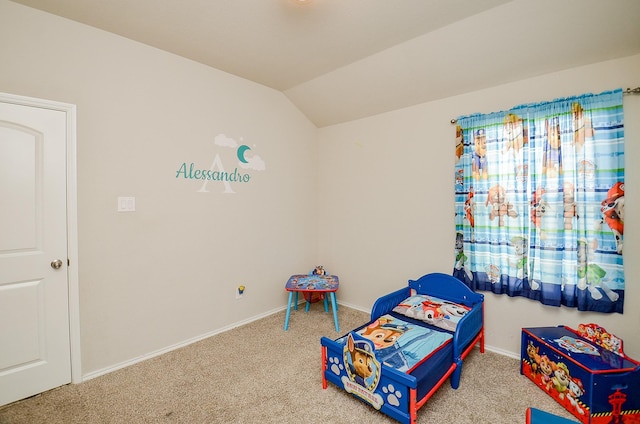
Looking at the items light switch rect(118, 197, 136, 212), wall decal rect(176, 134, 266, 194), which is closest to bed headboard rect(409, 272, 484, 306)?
wall decal rect(176, 134, 266, 194)

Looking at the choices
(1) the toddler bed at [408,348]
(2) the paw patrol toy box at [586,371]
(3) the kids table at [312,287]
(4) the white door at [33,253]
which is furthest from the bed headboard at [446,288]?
(4) the white door at [33,253]

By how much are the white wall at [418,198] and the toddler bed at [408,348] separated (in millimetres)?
326

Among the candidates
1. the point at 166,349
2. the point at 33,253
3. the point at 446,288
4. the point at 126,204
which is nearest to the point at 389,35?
the point at 446,288

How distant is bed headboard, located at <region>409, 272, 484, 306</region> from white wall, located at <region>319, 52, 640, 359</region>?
0.59 ft

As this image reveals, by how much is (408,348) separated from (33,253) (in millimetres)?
2730

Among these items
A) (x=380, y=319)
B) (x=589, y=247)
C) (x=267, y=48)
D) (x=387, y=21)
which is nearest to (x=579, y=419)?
(x=589, y=247)

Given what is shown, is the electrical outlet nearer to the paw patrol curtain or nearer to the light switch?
the light switch

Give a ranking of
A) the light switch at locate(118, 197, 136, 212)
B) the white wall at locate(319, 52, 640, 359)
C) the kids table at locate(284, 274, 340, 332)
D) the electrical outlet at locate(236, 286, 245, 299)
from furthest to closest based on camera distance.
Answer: the electrical outlet at locate(236, 286, 245, 299) < the kids table at locate(284, 274, 340, 332) < the light switch at locate(118, 197, 136, 212) < the white wall at locate(319, 52, 640, 359)

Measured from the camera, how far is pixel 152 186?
99.3 inches

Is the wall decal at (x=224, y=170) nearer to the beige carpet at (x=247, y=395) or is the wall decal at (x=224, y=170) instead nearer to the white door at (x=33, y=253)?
the white door at (x=33, y=253)

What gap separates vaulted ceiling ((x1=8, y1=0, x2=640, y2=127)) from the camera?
193 centimetres

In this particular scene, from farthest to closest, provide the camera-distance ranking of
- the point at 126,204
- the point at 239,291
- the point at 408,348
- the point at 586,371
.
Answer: the point at 239,291 < the point at 126,204 < the point at 408,348 < the point at 586,371

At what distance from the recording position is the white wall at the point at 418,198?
2023 mm

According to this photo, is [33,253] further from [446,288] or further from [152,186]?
[446,288]
